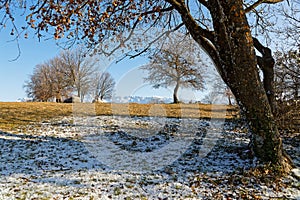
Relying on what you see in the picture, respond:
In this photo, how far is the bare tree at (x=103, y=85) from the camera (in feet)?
88.3

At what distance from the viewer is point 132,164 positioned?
17.4ft

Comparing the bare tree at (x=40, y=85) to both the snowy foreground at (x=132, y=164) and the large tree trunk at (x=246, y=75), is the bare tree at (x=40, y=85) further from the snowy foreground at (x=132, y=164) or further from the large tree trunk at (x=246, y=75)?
the large tree trunk at (x=246, y=75)

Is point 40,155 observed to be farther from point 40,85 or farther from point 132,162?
point 40,85

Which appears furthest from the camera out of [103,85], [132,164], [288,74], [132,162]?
[103,85]

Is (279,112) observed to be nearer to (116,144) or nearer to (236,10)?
(236,10)

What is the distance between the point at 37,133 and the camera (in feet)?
25.9

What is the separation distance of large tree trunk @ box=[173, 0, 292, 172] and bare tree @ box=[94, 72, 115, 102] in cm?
2258

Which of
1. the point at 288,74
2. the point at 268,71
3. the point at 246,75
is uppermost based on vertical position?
the point at 288,74

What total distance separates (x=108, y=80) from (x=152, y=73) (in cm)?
1201

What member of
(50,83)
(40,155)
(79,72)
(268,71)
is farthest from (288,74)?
(50,83)

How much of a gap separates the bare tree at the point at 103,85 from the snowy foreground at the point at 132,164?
59.9 ft

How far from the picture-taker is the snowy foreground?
395 centimetres

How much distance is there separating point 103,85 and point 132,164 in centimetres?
2490

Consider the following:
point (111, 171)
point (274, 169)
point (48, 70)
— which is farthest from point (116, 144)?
point (48, 70)
